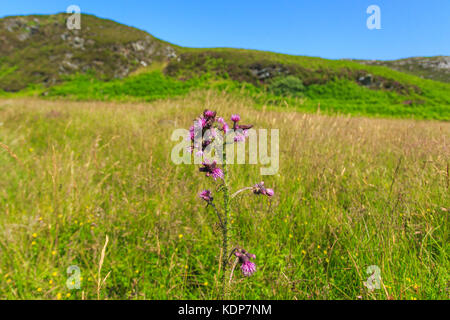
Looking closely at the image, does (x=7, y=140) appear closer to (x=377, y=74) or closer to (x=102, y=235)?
(x=102, y=235)

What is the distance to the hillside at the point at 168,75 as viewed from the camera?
2028 cm

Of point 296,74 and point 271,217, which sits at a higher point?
point 296,74

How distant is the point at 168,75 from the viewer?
26734mm

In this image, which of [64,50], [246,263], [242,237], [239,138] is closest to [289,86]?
[242,237]

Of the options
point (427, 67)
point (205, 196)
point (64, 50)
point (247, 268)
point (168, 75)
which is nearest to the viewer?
point (247, 268)

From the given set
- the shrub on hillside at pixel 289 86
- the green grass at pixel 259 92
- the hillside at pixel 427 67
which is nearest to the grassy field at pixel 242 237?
the green grass at pixel 259 92

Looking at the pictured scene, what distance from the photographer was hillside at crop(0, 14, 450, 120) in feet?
66.5

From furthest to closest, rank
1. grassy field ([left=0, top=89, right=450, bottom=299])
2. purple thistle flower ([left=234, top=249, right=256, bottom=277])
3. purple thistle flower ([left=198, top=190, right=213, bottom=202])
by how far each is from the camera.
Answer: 1. grassy field ([left=0, top=89, right=450, bottom=299])
2. purple thistle flower ([left=198, top=190, right=213, bottom=202])
3. purple thistle flower ([left=234, top=249, right=256, bottom=277])

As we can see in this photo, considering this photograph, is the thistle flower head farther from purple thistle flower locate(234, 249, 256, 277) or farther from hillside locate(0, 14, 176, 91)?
hillside locate(0, 14, 176, 91)

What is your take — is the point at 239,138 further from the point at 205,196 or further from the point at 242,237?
the point at 242,237

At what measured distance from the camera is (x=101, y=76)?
28.8m

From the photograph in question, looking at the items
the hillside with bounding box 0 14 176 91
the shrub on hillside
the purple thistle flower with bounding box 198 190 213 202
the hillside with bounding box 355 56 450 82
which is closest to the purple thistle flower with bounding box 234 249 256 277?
the purple thistle flower with bounding box 198 190 213 202
